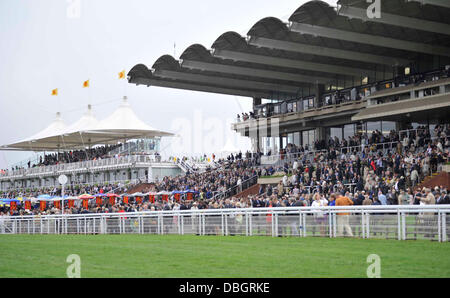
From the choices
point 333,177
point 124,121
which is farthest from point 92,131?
point 333,177

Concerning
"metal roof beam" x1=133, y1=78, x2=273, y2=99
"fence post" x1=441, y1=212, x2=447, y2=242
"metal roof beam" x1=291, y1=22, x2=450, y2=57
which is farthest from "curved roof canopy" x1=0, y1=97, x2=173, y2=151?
"fence post" x1=441, y1=212, x2=447, y2=242

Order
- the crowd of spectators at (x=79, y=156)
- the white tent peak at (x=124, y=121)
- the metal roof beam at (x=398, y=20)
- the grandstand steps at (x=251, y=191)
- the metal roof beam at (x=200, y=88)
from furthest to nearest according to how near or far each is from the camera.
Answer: the crowd of spectators at (x=79, y=156)
the white tent peak at (x=124, y=121)
the metal roof beam at (x=200, y=88)
the grandstand steps at (x=251, y=191)
the metal roof beam at (x=398, y=20)

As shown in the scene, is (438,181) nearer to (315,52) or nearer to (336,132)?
(315,52)

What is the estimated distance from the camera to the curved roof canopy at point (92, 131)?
54.2m

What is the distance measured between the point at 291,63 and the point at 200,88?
10649 mm

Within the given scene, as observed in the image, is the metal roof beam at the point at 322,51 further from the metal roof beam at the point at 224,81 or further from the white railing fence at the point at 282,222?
the white railing fence at the point at 282,222

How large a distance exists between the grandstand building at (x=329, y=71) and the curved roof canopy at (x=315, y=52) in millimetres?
58

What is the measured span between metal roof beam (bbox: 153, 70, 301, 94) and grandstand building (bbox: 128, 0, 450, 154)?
0.08m

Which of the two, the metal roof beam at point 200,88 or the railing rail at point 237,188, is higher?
the metal roof beam at point 200,88

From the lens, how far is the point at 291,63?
138ft

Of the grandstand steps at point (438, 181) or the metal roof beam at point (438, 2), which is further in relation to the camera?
the metal roof beam at point (438, 2)

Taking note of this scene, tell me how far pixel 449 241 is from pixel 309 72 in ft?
107

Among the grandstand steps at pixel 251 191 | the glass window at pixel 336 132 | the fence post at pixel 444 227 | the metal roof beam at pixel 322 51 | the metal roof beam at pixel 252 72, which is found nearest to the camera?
the fence post at pixel 444 227

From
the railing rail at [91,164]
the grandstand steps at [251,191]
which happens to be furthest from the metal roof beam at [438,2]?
the railing rail at [91,164]
